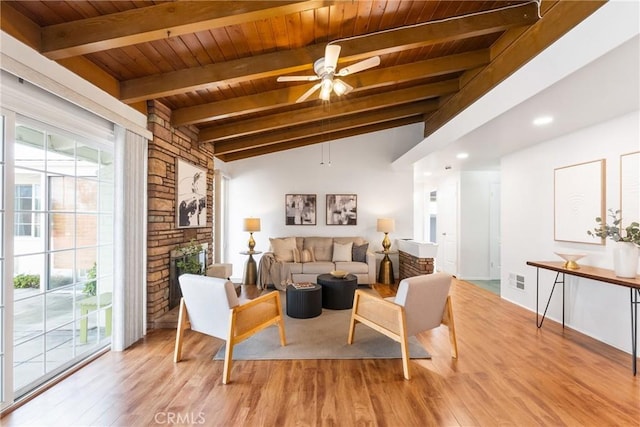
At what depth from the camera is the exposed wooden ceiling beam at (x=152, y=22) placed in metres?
1.98

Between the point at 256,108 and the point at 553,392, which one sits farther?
the point at 256,108

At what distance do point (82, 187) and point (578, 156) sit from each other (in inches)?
217

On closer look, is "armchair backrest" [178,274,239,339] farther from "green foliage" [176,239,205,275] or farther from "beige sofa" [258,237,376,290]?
"beige sofa" [258,237,376,290]

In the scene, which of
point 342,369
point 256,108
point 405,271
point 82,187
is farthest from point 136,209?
point 405,271

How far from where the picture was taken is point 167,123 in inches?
145

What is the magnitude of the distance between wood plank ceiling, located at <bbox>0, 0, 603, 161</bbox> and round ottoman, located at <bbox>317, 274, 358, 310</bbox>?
8.40 feet

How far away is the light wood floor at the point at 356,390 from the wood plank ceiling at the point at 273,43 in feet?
8.41

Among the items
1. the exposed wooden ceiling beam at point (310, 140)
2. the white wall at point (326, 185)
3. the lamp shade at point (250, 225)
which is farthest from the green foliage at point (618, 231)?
the lamp shade at point (250, 225)

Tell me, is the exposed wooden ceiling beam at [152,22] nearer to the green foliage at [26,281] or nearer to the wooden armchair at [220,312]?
the green foliage at [26,281]

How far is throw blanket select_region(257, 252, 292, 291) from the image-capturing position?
17.4 feet

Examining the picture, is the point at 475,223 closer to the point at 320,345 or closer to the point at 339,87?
the point at 320,345

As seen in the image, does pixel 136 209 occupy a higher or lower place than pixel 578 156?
lower

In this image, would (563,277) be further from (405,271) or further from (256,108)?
(256,108)

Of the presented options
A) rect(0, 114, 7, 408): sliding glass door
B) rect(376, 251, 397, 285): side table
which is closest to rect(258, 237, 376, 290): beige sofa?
rect(376, 251, 397, 285): side table
